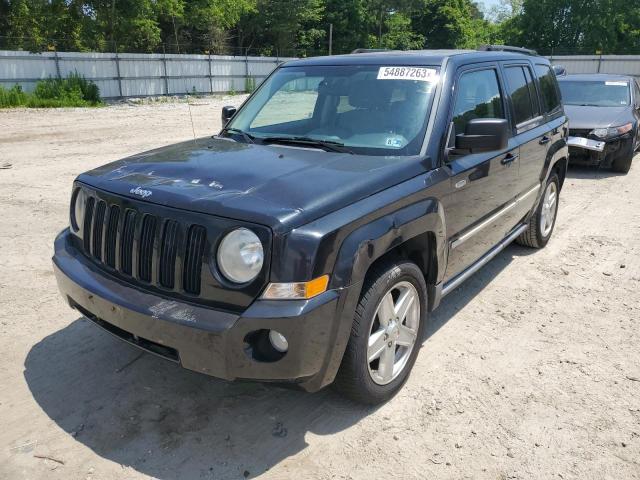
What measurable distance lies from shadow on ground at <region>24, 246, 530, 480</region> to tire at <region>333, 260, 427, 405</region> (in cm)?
22

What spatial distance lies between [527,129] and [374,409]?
10.0 feet

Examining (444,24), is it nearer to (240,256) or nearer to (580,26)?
(580,26)

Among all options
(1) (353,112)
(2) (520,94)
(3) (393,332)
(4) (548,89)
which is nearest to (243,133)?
(1) (353,112)

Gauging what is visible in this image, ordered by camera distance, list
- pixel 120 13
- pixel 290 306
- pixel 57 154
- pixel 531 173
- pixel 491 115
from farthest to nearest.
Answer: pixel 120 13
pixel 57 154
pixel 531 173
pixel 491 115
pixel 290 306

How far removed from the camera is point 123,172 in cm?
331

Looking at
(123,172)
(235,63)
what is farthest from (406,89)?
(235,63)

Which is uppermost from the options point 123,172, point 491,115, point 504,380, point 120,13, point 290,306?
point 120,13

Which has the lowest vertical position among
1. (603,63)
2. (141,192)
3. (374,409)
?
(374,409)

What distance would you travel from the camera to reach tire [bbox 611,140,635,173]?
385 inches

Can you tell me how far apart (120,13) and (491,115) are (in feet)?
98.9

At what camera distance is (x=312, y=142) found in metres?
3.71

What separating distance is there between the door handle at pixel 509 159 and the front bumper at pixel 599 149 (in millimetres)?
5706

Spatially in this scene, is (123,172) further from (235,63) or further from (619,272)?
(235,63)

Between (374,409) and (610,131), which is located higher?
(610,131)
